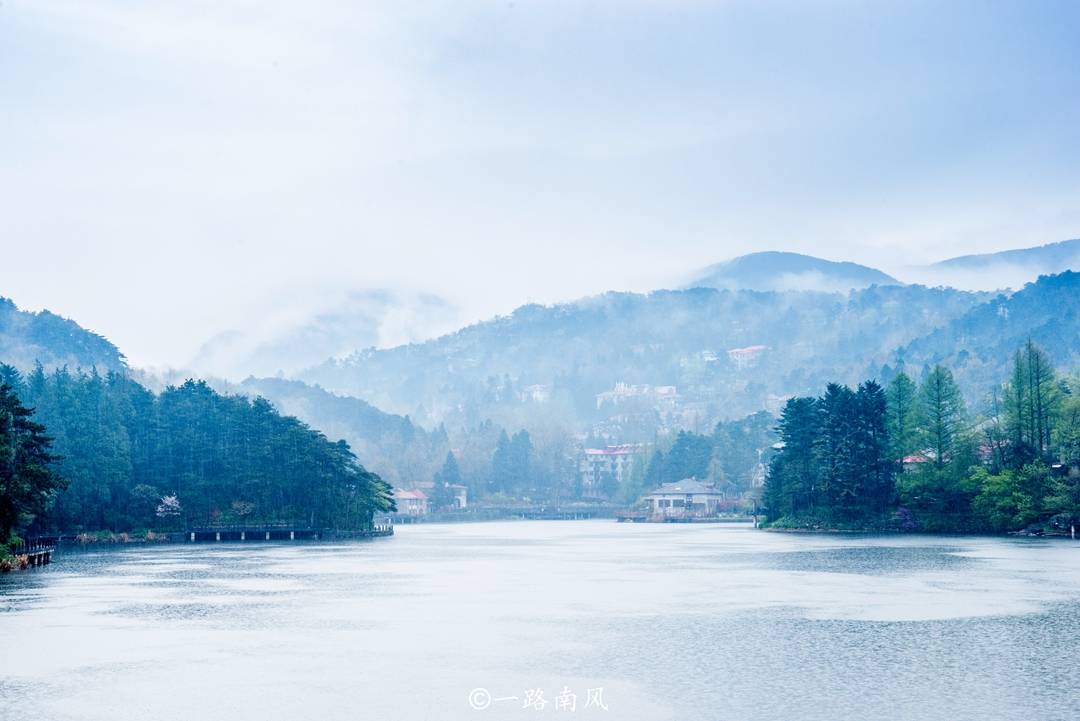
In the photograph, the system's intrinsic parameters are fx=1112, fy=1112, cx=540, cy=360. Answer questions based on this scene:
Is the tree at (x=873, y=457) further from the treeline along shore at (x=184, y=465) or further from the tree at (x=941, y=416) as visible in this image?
the treeline along shore at (x=184, y=465)

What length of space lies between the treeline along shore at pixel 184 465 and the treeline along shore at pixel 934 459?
50883 mm

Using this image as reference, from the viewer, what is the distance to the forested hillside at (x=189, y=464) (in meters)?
119

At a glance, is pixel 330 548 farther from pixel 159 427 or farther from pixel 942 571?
pixel 942 571

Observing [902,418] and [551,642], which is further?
[902,418]

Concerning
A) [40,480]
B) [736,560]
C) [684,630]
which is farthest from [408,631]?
[736,560]

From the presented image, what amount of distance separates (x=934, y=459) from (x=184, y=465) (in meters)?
85.4

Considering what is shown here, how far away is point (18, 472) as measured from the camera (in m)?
67.1

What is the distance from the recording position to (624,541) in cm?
12025

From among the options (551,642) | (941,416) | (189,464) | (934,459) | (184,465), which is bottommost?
(551,642)

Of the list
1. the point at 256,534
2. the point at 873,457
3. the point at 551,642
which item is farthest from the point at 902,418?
the point at 551,642

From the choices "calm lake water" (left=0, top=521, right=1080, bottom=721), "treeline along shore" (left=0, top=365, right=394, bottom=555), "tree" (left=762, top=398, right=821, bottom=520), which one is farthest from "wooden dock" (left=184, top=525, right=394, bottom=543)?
"tree" (left=762, top=398, right=821, bottom=520)

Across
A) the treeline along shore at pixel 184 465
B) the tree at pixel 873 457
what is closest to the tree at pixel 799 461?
the tree at pixel 873 457

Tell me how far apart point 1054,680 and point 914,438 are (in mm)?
89773

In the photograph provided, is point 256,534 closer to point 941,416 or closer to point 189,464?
point 189,464
